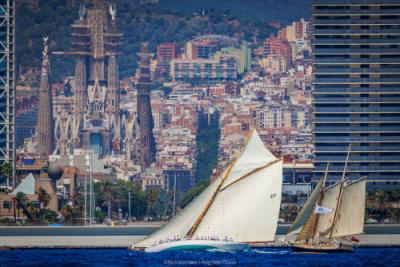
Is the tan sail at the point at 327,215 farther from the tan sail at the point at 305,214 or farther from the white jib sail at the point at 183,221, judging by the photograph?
the white jib sail at the point at 183,221

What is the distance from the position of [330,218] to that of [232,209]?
1691 cm

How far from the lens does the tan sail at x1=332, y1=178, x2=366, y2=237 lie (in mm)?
147750

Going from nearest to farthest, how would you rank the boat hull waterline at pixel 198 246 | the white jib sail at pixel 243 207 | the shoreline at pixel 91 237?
the boat hull waterline at pixel 198 246, the white jib sail at pixel 243 207, the shoreline at pixel 91 237

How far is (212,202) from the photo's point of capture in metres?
132

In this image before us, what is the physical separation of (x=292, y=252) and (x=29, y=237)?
28.8 meters

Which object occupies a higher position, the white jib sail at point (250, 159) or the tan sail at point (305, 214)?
the white jib sail at point (250, 159)

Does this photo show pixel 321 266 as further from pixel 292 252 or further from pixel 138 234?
pixel 138 234

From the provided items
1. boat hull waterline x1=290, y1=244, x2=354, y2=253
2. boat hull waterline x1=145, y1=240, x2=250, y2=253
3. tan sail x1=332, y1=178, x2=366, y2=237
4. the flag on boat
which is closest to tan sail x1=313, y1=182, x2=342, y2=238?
tan sail x1=332, y1=178, x2=366, y2=237

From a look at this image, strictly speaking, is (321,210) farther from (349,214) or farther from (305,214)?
(349,214)

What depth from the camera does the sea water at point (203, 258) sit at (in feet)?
427

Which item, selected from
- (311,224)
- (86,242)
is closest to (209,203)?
(311,224)

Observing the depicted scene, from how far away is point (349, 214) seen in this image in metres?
148

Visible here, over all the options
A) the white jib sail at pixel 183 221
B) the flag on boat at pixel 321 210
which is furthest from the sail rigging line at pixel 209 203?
the flag on boat at pixel 321 210

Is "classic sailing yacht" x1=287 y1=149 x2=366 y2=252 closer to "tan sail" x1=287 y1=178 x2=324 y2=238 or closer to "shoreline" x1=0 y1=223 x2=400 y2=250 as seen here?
"tan sail" x1=287 y1=178 x2=324 y2=238
